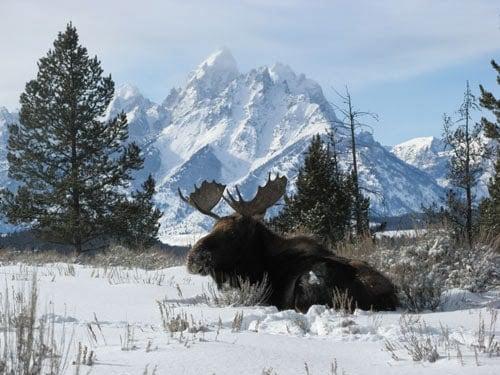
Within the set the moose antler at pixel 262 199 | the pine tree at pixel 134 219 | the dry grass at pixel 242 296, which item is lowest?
the dry grass at pixel 242 296

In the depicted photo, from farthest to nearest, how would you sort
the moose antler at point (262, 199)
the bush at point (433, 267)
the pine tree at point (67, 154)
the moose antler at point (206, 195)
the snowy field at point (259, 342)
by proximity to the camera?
the pine tree at point (67, 154) < the moose antler at point (206, 195) < the moose antler at point (262, 199) < the bush at point (433, 267) < the snowy field at point (259, 342)

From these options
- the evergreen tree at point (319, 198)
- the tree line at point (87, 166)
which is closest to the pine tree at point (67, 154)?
the tree line at point (87, 166)

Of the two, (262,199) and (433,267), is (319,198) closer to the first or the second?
(433,267)

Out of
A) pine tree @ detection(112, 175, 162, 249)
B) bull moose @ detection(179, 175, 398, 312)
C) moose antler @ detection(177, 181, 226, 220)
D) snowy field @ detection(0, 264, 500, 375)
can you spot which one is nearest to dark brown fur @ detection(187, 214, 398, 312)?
bull moose @ detection(179, 175, 398, 312)

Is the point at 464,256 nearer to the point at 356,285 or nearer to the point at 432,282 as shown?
the point at 432,282

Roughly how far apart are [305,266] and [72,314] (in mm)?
3004

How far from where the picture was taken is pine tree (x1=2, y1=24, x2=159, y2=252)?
2723 cm

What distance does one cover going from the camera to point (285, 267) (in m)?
7.97

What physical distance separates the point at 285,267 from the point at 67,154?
22.3 m

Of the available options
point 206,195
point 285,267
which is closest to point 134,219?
point 206,195

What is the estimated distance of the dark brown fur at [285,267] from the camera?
7.30 m

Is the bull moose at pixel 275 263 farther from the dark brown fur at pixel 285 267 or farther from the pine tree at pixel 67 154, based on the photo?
the pine tree at pixel 67 154

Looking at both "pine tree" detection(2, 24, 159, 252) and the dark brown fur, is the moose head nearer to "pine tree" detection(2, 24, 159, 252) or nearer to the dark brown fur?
the dark brown fur

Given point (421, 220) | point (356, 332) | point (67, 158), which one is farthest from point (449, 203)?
point (356, 332)
